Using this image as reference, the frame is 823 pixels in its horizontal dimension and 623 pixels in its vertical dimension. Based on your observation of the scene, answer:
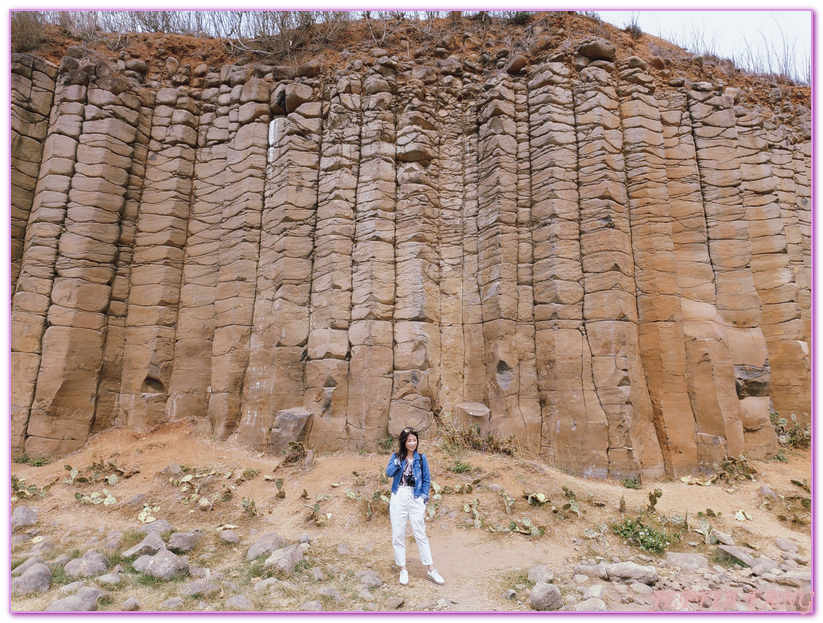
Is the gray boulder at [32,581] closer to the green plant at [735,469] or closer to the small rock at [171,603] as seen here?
the small rock at [171,603]

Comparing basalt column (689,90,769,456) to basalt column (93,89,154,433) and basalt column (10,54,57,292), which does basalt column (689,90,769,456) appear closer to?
basalt column (93,89,154,433)

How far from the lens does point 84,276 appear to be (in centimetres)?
1005

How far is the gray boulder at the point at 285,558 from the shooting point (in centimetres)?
515

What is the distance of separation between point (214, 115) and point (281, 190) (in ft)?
10.4

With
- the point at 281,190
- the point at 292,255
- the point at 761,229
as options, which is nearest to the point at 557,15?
the point at 761,229

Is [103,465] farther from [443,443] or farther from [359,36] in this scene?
[359,36]

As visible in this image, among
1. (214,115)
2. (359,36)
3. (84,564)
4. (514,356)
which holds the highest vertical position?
(359,36)

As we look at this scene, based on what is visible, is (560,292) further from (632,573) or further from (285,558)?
(285,558)

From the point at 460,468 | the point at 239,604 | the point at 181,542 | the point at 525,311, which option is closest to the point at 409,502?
the point at 239,604

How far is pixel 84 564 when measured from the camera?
198 inches

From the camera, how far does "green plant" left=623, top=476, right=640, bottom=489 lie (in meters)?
7.94

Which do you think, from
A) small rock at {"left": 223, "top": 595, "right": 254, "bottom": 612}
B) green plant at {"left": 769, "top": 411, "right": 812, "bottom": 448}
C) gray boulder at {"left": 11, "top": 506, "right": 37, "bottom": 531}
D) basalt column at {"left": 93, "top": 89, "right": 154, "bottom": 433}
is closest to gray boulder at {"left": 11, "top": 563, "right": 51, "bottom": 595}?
small rock at {"left": 223, "top": 595, "right": 254, "bottom": 612}

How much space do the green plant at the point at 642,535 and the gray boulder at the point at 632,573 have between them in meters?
0.79

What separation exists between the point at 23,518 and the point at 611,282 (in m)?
9.32
